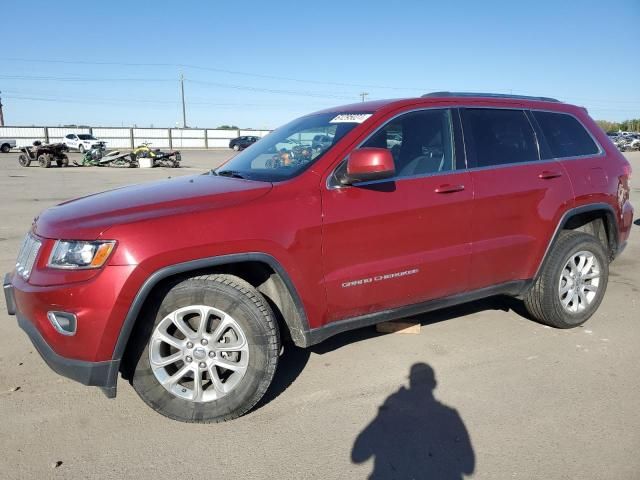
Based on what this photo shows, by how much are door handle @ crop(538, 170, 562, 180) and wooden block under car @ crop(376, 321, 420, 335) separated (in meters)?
1.55

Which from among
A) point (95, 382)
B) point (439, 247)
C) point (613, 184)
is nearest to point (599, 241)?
point (613, 184)

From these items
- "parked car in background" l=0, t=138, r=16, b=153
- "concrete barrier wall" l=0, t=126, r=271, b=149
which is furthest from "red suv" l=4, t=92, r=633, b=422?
"concrete barrier wall" l=0, t=126, r=271, b=149

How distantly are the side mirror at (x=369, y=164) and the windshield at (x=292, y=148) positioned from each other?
11.8 inches

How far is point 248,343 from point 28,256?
1.38m

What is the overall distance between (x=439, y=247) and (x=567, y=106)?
2103 mm

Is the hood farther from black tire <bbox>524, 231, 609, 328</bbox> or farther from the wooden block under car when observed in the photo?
black tire <bbox>524, 231, 609, 328</bbox>

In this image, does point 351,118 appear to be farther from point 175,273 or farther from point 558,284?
point 558,284

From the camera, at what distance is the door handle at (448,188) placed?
133 inches

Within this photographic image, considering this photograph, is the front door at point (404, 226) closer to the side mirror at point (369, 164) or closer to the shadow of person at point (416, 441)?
the side mirror at point (369, 164)

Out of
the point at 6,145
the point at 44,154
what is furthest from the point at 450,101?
the point at 6,145

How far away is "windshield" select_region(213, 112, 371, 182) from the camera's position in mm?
3264

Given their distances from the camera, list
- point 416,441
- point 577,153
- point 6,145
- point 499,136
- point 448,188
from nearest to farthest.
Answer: point 416,441, point 448,188, point 499,136, point 577,153, point 6,145

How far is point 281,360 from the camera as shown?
3.69m

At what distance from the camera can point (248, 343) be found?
2846 mm
